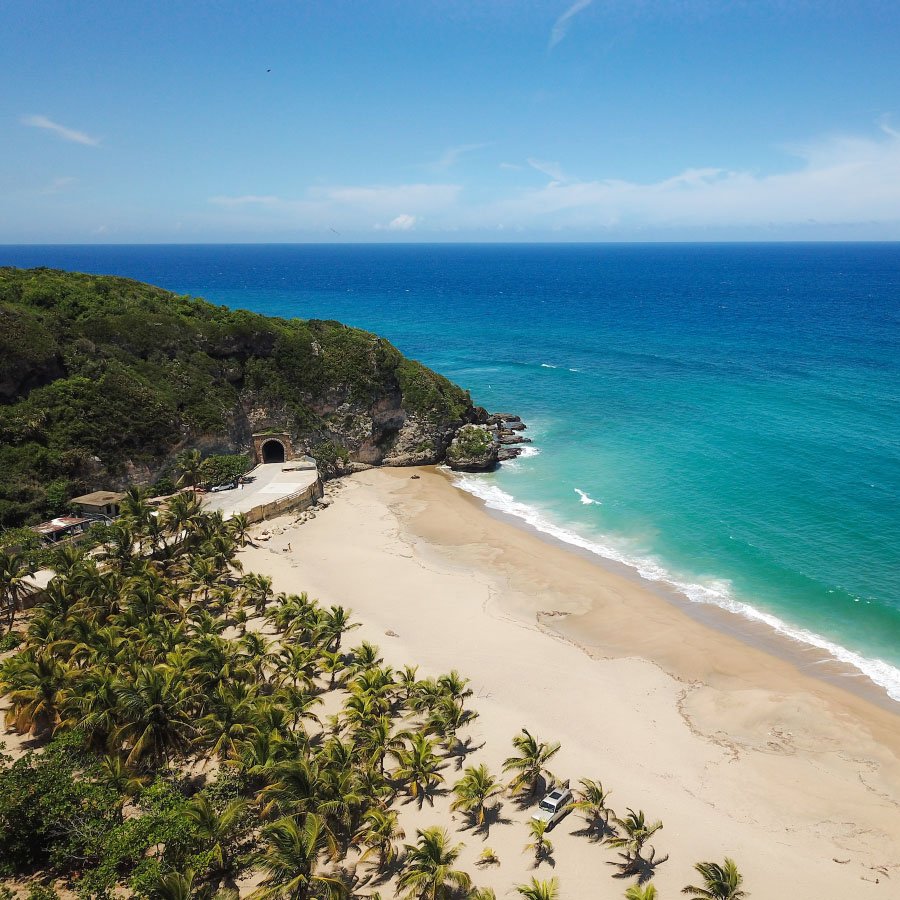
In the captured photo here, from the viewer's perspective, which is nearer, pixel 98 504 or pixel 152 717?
pixel 152 717

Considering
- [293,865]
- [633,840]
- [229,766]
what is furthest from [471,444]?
[293,865]

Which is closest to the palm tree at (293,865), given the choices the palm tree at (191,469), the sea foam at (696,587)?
the sea foam at (696,587)

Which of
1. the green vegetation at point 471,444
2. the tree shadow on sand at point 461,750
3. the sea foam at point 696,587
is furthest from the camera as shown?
the green vegetation at point 471,444

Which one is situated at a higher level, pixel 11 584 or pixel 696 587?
pixel 11 584

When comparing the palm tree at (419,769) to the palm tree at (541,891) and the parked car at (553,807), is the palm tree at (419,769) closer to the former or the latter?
the parked car at (553,807)

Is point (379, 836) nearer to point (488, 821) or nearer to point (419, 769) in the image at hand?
point (419, 769)

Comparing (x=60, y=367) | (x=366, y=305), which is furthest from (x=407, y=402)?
(x=366, y=305)
